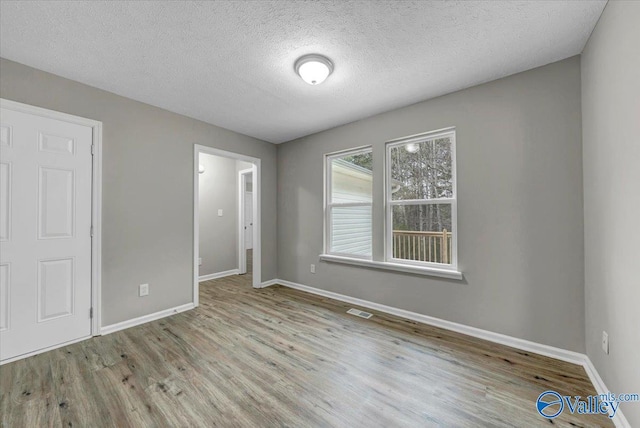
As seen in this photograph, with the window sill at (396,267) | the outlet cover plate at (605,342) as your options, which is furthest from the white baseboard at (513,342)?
the window sill at (396,267)

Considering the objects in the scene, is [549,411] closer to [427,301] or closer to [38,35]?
[427,301]

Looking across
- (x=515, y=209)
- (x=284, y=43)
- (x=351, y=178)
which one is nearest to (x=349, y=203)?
(x=351, y=178)

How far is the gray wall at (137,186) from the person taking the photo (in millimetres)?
2357

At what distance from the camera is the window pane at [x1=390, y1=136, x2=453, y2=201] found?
2.77m

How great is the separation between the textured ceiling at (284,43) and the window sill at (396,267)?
1.84 meters

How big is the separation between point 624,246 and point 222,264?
16.8ft

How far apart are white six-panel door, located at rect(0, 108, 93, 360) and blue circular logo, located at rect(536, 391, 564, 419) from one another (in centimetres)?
368

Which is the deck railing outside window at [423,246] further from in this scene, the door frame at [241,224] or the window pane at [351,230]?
the door frame at [241,224]

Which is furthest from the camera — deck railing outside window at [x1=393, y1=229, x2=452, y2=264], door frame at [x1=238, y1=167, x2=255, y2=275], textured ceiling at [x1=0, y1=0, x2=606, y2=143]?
door frame at [x1=238, y1=167, x2=255, y2=275]

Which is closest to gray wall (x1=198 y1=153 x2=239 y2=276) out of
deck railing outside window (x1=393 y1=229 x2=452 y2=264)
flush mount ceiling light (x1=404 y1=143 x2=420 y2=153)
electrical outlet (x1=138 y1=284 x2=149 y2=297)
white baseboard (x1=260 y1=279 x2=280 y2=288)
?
white baseboard (x1=260 y1=279 x2=280 y2=288)

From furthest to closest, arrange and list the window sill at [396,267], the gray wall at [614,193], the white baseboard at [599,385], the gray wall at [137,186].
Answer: the window sill at [396,267] < the gray wall at [137,186] < the white baseboard at [599,385] < the gray wall at [614,193]

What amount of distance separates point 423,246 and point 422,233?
146 millimetres

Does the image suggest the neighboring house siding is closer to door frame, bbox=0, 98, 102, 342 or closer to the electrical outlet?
the electrical outlet

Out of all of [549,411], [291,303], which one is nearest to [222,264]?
[291,303]
